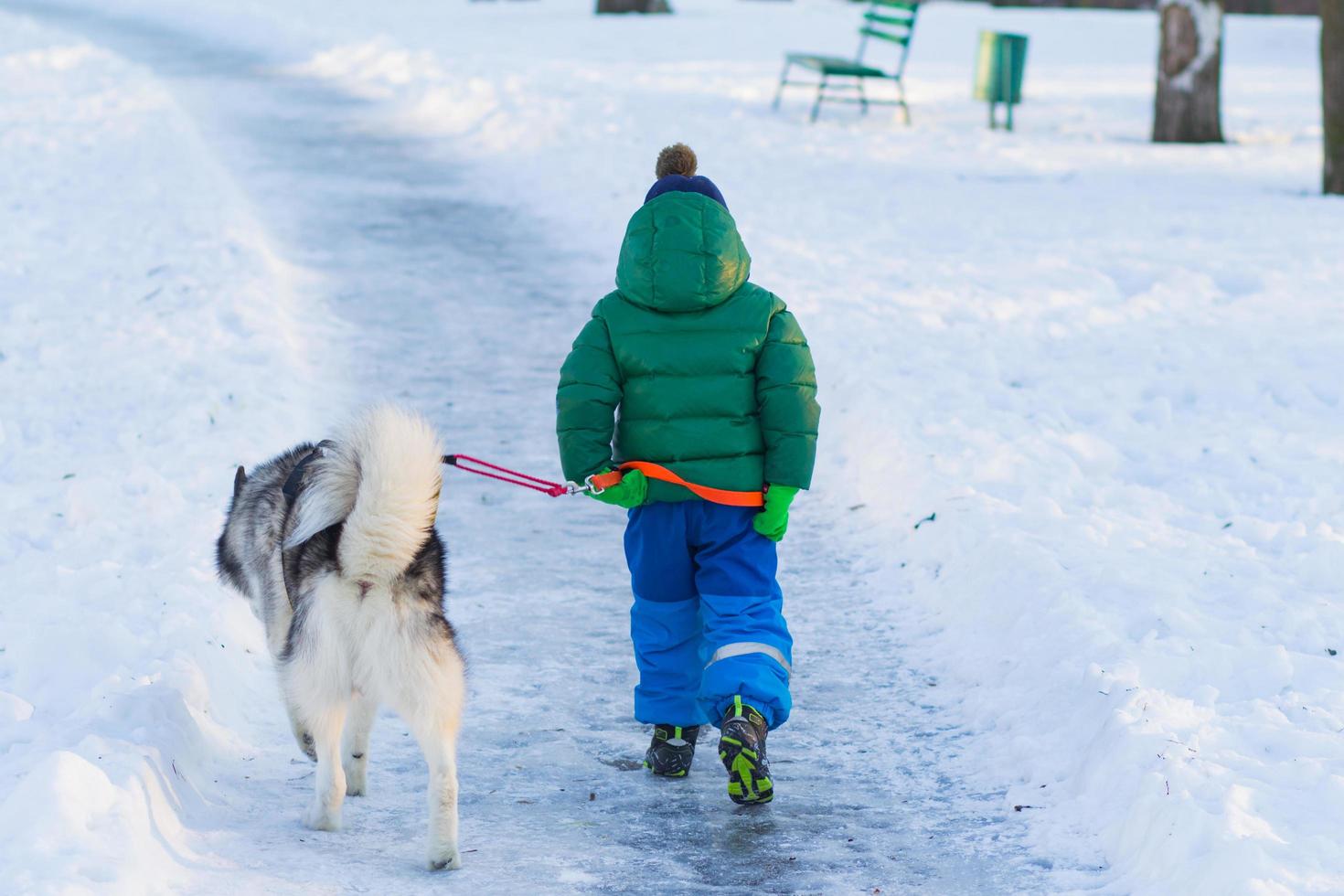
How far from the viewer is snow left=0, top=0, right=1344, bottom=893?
3908mm

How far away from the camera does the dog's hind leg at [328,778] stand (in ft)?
12.6

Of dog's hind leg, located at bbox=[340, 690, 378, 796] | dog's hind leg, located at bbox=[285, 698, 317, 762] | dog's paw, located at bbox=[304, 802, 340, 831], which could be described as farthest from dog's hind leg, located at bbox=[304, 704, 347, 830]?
dog's hind leg, located at bbox=[285, 698, 317, 762]

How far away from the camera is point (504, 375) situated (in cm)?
827

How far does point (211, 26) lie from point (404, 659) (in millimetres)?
25839

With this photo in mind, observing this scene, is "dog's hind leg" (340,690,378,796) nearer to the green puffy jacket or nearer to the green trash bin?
the green puffy jacket

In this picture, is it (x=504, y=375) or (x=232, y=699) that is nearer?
(x=232, y=699)

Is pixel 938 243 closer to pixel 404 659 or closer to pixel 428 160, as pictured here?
pixel 428 160

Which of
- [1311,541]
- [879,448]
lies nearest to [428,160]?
[879,448]

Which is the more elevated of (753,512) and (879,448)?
(753,512)

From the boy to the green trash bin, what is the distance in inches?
526

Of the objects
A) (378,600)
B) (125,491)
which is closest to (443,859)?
(378,600)

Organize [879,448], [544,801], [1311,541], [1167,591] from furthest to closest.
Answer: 1. [879,448]
2. [1311,541]
3. [1167,591]
4. [544,801]

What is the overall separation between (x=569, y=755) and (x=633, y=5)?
1003 inches

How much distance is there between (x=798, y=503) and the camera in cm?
683
